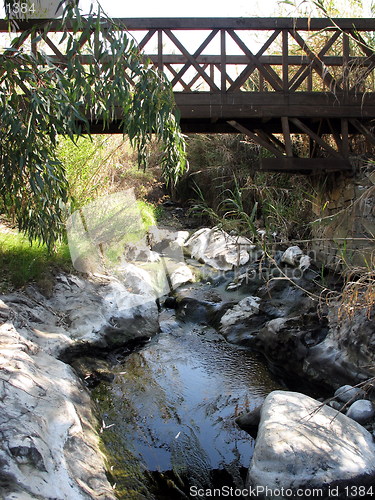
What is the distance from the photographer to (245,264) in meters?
8.94

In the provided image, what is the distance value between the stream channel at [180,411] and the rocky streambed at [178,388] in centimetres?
1

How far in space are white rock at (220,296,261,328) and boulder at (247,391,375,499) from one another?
3011mm

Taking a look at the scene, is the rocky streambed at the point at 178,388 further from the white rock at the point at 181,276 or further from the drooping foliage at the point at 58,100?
the drooping foliage at the point at 58,100

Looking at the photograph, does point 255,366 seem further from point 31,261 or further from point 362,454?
point 31,261

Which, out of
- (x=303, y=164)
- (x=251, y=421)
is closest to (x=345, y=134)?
(x=303, y=164)

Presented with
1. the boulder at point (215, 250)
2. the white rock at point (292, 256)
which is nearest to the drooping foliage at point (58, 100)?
the white rock at point (292, 256)

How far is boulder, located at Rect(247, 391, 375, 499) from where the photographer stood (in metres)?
3.09

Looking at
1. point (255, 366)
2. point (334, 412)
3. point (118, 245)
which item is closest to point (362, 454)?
point (334, 412)

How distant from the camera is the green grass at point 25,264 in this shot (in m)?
5.49

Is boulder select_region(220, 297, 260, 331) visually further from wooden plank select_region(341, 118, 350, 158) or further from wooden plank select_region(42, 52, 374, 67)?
wooden plank select_region(42, 52, 374, 67)

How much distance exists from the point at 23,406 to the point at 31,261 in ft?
9.75

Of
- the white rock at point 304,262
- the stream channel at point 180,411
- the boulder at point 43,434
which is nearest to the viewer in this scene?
the boulder at point 43,434

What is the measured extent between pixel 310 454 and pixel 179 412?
1505 millimetres

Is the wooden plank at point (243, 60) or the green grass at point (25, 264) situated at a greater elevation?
the wooden plank at point (243, 60)
